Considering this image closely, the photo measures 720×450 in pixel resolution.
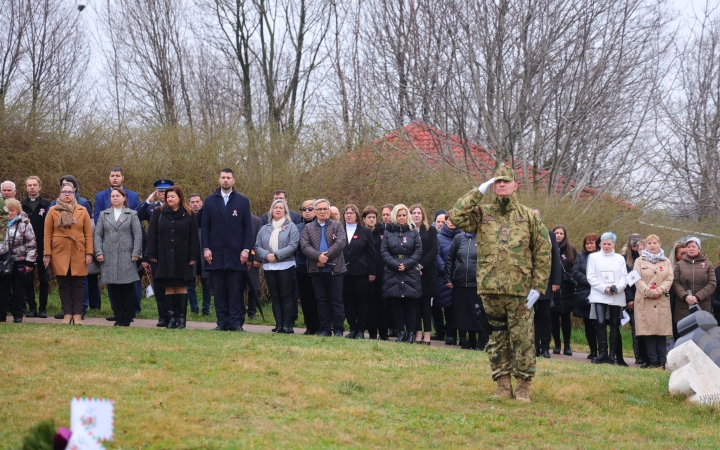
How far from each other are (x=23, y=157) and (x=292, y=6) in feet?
53.1

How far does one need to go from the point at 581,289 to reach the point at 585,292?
91 millimetres

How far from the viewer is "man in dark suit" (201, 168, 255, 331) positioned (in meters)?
13.3

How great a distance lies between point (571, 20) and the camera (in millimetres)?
23656

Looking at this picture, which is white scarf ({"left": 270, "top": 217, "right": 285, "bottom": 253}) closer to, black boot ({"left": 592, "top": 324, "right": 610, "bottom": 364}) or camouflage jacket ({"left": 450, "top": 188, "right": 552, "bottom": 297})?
black boot ({"left": 592, "top": 324, "right": 610, "bottom": 364})

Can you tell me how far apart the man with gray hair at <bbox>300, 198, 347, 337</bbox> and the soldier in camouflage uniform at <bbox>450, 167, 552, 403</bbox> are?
5.20 m

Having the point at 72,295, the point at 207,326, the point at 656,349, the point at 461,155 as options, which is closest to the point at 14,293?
the point at 72,295

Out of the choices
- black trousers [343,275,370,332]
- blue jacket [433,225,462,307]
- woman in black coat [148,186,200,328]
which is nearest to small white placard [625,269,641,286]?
blue jacket [433,225,462,307]

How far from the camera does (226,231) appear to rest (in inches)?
524

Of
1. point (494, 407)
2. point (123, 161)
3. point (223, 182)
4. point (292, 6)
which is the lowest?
point (494, 407)

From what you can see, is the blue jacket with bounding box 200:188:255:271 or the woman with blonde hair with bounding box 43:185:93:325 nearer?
the woman with blonde hair with bounding box 43:185:93:325

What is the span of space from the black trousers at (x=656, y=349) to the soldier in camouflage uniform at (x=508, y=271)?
233 inches

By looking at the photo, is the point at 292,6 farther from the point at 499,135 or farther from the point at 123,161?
the point at 123,161

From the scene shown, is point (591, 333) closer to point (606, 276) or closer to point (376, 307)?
point (606, 276)

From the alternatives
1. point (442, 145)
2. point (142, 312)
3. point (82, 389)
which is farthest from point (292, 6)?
point (82, 389)
